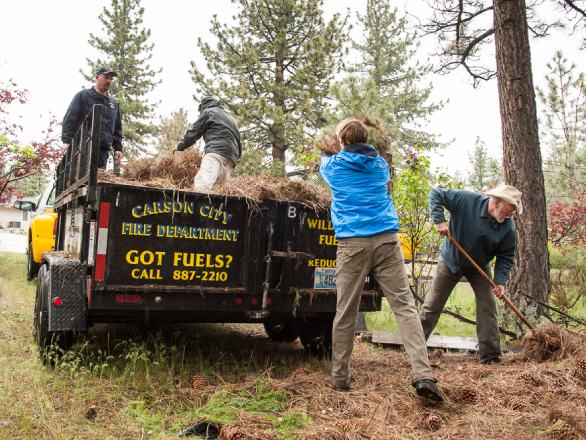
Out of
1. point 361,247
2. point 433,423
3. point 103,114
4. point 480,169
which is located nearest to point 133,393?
point 361,247

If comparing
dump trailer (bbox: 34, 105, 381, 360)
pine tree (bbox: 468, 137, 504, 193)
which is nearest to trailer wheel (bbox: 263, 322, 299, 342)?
dump trailer (bbox: 34, 105, 381, 360)

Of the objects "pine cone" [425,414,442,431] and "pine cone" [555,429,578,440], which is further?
"pine cone" [425,414,442,431]

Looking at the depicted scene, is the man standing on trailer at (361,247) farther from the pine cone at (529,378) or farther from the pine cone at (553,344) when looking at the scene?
the pine cone at (553,344)

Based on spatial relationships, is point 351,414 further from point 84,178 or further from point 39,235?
point 39,235

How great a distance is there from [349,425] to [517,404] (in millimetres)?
1327

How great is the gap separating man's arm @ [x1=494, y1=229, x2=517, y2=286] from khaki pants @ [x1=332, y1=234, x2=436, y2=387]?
4.36ft

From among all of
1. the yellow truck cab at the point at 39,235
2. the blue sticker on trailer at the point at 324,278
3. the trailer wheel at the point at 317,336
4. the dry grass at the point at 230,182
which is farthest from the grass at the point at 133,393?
the yellow truck cab at the point at 39,235

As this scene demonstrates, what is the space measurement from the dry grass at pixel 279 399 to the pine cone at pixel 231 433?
0.21 feet

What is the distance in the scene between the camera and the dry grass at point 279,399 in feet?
8.81

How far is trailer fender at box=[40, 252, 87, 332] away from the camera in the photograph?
11.3 ft

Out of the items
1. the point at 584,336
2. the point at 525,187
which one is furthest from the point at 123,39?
the point at 584,336

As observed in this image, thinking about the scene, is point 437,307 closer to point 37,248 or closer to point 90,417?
point 90,417

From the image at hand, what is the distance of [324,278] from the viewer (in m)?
4.13

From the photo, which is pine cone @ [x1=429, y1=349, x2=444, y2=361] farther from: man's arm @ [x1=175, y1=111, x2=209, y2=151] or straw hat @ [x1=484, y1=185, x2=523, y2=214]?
man's arm @ [x1=175, y1=111, x2=209, y2=151]
